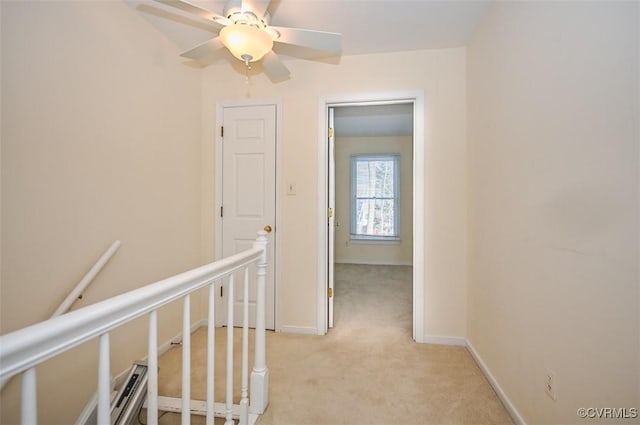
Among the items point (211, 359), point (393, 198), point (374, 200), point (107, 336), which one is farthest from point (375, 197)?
point (107, 336)

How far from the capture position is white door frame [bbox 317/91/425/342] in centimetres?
234

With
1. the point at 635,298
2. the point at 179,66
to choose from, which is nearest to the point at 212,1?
the point at 179,66

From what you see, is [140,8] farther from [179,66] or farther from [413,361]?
[413,361]

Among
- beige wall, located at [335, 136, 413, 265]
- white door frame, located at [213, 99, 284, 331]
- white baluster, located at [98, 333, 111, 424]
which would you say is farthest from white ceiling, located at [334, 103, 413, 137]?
white baluster, located at [98, 333, 111, 424]

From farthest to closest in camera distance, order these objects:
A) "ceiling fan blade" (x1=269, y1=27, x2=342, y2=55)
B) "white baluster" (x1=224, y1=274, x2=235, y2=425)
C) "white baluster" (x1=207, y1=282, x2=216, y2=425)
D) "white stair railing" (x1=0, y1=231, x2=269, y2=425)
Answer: "ceiling fan blade" (x1=269, y1=27, x2=342, y2=55) → "white baluster" (x1=224, y1=274, x2=235, y2=425) → "white baluster" (x1=207, y1=282, x2=216, y2=425) → "white stair railing" (x1=0, y1=231, x2=269, y2=425)

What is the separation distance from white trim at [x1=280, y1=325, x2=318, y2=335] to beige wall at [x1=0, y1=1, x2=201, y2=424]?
37.1 inches

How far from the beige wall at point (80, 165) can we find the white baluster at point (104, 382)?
3.41 feet

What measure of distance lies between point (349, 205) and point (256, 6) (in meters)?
4.37

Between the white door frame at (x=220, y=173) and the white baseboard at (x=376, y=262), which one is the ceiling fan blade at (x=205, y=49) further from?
the white baseboard at (x=376, y=262)

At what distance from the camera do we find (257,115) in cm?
257

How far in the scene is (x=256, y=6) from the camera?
1473 millimetres

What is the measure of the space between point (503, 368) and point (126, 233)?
250cm

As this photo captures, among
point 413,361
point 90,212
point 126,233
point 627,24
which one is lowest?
point 413,361

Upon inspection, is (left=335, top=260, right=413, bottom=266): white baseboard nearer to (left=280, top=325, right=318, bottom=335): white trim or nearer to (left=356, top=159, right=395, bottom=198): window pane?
(left=356, top=159, right=395, bottom=198): window pane
